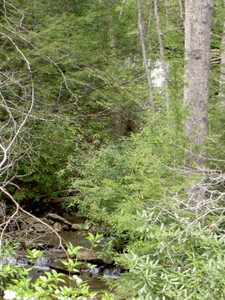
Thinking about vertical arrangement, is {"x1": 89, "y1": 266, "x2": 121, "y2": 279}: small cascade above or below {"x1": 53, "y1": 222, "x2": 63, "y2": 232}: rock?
above

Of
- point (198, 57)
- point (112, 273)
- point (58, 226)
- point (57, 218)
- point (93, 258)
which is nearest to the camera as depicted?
point (198, 57)

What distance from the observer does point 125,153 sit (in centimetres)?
740

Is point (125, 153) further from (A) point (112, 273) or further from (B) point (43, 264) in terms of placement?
(B) point (43, 264)

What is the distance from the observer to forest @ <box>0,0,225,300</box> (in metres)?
3.03

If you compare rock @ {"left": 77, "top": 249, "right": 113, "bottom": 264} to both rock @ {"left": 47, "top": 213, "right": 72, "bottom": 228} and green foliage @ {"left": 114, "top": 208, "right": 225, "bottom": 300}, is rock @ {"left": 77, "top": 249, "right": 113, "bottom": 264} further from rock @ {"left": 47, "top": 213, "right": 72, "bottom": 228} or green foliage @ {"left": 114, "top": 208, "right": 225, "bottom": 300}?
green foliage @ {"left": 114, "top": 208, "right": 225, "bottom": 300}

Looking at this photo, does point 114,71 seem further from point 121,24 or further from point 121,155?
point 121,155

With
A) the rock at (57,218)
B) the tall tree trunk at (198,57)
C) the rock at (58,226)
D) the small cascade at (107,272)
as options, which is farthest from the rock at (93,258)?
the tall tree trunk at (198,57)

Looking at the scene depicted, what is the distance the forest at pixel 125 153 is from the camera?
303 cm

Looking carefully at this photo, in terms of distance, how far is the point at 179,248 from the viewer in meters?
3.40

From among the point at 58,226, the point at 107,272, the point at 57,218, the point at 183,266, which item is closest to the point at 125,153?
the point at 107,272

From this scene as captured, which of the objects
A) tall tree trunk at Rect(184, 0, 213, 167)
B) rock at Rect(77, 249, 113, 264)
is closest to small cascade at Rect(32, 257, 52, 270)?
rock at Rect(77, 249, 113, 264)

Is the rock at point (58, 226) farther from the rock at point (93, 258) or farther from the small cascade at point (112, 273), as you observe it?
the small cascade at point (112, 273)

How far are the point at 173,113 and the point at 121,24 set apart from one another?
8.62 m

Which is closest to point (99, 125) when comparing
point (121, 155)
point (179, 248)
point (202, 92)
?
point (121, 155)
